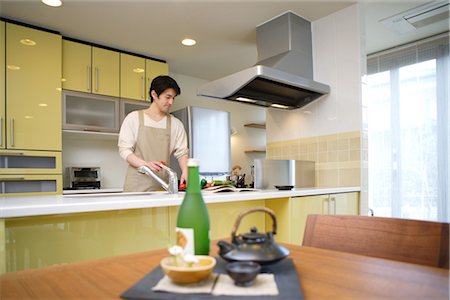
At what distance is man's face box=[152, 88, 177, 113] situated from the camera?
222 cm

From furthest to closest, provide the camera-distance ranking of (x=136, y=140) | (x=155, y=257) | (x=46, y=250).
→ 1. (x=136, y=140)
2. (x=46, y=250)
3. (x=155, y=257)

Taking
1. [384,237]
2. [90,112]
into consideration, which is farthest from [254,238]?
[90,112]

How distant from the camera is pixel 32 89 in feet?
9.41

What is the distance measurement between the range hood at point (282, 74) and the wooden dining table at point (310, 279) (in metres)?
1.81

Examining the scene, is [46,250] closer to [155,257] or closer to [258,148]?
[155,257]

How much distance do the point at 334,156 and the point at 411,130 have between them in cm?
129

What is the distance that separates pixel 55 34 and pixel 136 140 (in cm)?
161

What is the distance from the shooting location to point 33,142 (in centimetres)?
283

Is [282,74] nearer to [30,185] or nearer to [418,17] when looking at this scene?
[418,17]

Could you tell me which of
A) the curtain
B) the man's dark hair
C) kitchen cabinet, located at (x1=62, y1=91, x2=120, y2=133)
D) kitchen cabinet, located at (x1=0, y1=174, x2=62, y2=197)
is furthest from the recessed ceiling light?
the curtain

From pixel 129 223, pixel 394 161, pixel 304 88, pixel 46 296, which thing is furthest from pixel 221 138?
pixel 46 296

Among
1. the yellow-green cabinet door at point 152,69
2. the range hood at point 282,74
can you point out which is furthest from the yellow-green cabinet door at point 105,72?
the range hood at point 282,74

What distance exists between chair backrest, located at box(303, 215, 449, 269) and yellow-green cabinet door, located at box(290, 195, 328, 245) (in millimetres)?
930

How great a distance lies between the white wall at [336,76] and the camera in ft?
8.76
